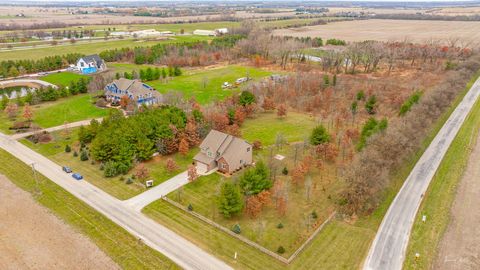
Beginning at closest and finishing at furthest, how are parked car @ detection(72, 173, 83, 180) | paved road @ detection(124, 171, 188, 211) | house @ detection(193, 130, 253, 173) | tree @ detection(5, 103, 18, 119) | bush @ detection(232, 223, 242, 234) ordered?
bush @ detection(232, 223, 242, 234) < paved road @ detection(124, 171, 188, 211) < parked car @ detection(72, 173, 83, 180) < house @ detection(193, 130, 253, 173) < tree @ detection(5, 103, 18, 119)

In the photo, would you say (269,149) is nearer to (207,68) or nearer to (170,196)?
(170,196)

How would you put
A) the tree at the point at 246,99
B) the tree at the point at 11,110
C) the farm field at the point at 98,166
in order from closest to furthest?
the farm field at the point at 98,166, the tree at the point at 11,110, the tree at the point at 246,99

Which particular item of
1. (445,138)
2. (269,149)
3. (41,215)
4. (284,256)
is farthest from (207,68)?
(284,256)

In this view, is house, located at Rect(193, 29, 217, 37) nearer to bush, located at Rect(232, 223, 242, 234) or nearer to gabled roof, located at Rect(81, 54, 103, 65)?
gabled roof, located at Rect(81, 54, 103, 65)

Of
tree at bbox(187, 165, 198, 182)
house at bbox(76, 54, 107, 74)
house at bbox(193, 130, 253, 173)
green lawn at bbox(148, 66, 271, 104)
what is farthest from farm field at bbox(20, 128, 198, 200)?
house at bbox(76, 54, 107, 74)

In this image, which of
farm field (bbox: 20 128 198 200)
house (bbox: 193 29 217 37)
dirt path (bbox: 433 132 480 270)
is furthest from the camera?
house (bbox: 193 29 217 37)

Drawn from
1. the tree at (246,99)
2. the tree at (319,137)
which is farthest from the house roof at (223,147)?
the tree at (246,99)

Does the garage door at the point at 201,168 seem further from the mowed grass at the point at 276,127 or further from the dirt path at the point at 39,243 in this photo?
the dirt path at the point at 39,243
